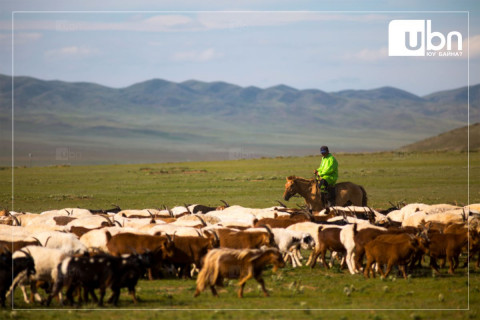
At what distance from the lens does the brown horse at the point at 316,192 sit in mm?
20156

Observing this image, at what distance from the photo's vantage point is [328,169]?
19.4m

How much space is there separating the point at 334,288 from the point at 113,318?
13.3 ft

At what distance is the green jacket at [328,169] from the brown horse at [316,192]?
524 mm

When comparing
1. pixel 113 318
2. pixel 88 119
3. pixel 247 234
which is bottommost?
pixel 113 318

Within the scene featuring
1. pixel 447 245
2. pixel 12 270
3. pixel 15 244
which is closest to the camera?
pixel 12 270

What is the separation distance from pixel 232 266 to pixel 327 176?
903cm

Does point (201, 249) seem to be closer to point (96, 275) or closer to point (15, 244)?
point (96, 275)

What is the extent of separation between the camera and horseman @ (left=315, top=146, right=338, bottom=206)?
19359 millimetres

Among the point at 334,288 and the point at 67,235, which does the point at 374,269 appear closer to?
the point at 334,288

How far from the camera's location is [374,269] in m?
13.3

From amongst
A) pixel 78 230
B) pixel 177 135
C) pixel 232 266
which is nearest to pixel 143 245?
pixel 232 266

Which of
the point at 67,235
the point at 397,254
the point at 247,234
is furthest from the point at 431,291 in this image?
the point at 67,235

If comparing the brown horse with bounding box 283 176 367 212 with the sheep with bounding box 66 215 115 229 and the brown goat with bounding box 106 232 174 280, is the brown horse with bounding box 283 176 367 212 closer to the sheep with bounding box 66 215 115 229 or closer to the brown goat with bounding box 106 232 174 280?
the sheep with bounding box 66 215 115 229

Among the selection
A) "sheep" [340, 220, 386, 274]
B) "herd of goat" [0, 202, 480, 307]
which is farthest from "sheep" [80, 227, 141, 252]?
"sheep" [340, 220, 386, 274]
